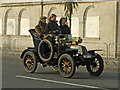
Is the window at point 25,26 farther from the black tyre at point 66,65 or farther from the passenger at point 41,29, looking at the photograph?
the black tyre at point 66,65

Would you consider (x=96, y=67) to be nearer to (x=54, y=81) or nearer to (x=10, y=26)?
(x=54, y=81)

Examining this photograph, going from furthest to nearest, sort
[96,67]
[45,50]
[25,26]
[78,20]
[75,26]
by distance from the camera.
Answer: [25,26] → [75,26] → [78,20] → [45,50] → [96,67]

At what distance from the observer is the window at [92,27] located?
2725 centimetres

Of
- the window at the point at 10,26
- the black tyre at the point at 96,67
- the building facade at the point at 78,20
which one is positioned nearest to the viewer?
the black tyre at the point at 96,67

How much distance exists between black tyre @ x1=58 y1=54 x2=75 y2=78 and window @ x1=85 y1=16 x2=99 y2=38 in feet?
50.6

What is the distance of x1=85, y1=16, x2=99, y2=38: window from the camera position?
27.2 meters

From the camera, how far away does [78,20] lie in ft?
93.3

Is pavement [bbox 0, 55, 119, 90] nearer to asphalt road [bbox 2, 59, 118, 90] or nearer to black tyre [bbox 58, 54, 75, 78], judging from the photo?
asphalt road [bbox 2, 59, 118, 90]

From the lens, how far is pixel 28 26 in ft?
106

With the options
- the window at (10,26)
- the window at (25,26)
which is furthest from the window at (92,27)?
the window at (10,26)

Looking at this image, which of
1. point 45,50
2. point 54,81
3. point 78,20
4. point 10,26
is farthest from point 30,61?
point 10,26

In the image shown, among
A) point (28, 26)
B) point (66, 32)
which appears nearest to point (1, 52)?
point (28, 26)

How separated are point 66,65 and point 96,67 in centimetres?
133

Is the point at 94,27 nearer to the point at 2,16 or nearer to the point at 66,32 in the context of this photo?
the point at 2,16
